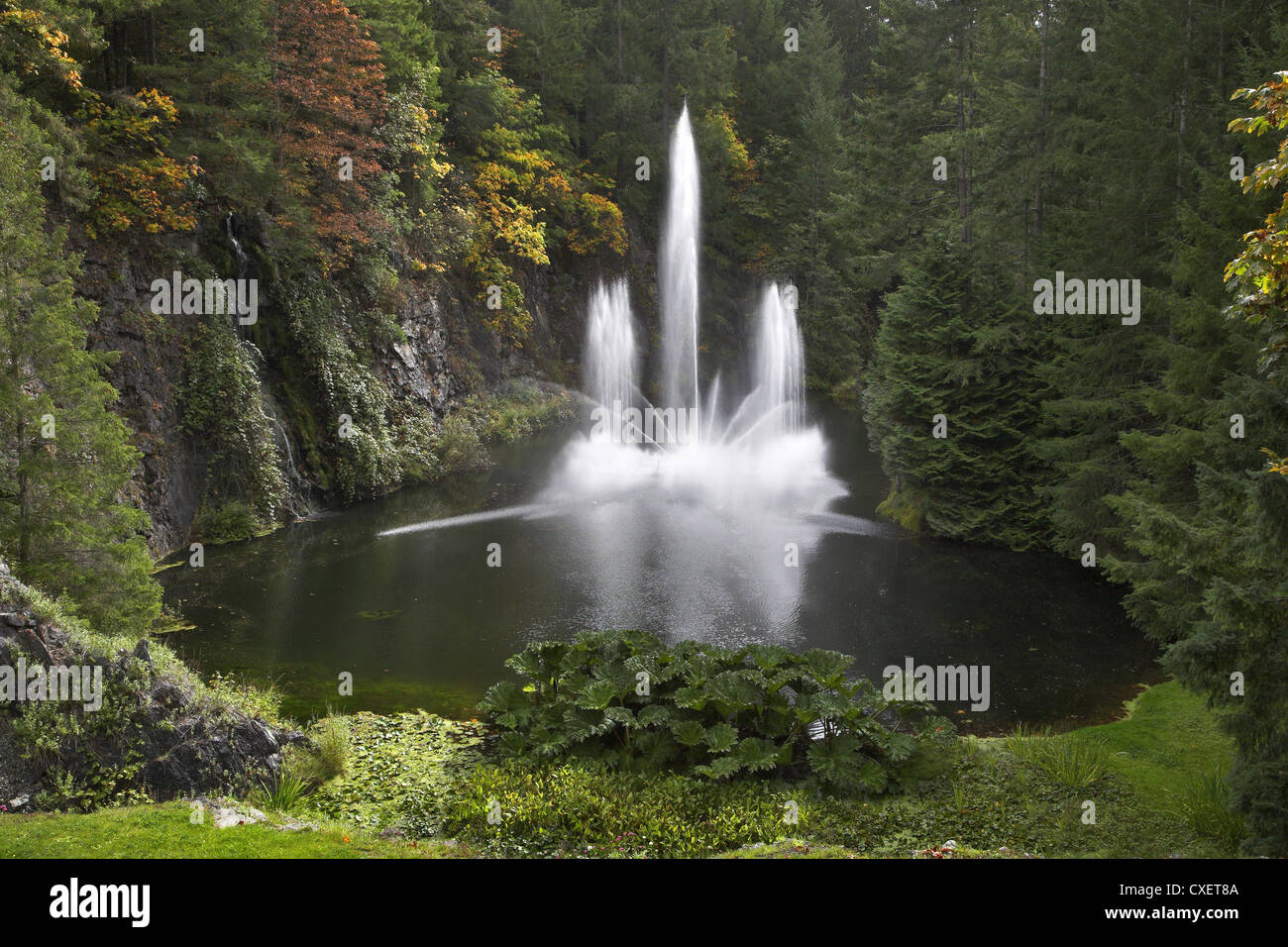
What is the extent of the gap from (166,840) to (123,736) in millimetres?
1860

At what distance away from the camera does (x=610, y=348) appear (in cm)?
3712

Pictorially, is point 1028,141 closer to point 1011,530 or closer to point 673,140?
point 1011,530

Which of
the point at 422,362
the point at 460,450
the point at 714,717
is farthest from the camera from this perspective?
the point at 422,362

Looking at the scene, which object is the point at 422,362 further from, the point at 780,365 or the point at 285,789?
the point at 285,789

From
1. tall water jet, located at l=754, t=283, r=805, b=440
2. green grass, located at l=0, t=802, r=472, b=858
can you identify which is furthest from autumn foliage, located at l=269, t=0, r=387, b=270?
tall water jet, located at l=754, t=283, r=805, b=440

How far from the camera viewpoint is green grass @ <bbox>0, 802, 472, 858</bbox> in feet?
19.1

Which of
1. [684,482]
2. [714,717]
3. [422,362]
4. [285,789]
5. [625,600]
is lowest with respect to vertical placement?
[285,789]

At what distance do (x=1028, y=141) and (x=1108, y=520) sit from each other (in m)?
9.47

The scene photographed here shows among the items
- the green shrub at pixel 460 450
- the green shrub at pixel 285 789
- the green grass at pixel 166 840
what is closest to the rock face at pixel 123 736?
the green shrub at pixel 285 789

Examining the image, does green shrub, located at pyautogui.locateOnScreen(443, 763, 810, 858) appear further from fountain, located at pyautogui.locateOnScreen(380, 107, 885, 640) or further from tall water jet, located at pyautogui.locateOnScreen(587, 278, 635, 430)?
tall water jet, located at pyautogui.locateOnScreen(587, 278, 635, 430)

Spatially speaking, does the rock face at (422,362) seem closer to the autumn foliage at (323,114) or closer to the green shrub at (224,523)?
the autumn foliage at (323,114)

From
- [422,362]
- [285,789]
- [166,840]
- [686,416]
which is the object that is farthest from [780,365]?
[166,840]

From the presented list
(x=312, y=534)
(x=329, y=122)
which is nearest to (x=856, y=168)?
(x=329, y=122)

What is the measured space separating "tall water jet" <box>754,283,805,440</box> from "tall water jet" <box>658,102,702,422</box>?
3060mm
